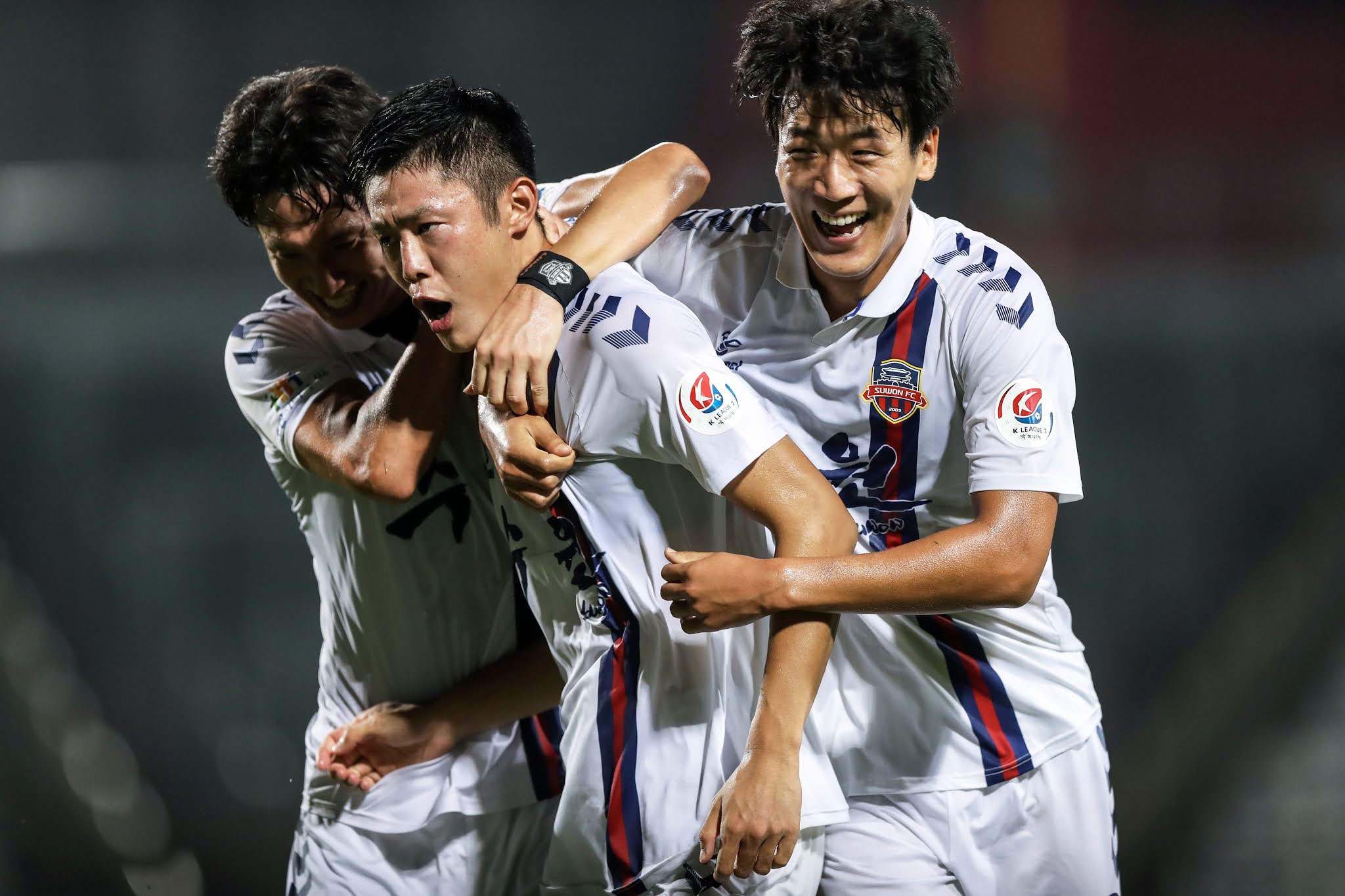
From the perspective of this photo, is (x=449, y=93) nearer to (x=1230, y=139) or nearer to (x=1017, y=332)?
(x=1017, y=332)

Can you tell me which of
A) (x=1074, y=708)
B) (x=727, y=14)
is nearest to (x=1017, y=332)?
(x=1074, y=708)

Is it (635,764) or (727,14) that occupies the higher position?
(727,14)

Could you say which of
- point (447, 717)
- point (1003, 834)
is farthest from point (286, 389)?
point (1003, 834)

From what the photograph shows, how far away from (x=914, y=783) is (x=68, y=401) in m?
3.19

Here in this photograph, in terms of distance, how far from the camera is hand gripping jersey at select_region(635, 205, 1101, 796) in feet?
5.58

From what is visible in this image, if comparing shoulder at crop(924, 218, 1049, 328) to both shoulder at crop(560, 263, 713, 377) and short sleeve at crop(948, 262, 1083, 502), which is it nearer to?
short sleeve at crop(948, 262, 1083, 502)

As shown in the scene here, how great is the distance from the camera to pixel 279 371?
203 centimetres

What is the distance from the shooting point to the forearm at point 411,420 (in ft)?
5.86

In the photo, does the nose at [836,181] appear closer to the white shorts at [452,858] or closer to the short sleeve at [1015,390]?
the short sleeve at [1015,390]

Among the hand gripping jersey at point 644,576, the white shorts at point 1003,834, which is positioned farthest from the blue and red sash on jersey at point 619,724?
the white shorts at point 1003,834

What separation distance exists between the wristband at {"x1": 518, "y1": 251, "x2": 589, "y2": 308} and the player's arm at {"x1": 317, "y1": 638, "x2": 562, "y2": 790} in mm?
664

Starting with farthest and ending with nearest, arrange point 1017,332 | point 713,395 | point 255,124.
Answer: point 255,124 < point 1017,332 < point 713,395

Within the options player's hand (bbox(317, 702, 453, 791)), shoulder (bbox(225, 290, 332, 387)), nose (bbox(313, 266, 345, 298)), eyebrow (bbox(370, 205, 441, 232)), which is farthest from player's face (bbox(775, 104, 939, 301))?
player's hand (bbox(317, 702, 453, 791))

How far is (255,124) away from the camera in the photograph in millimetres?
1968
